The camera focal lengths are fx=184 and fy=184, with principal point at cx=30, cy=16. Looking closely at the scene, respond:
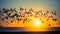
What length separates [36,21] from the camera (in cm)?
264

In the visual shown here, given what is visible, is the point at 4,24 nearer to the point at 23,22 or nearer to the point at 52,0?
the point at 23,22

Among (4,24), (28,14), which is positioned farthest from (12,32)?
(28,14)

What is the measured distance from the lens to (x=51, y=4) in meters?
2.68

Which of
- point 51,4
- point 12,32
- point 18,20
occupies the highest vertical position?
point 51,4

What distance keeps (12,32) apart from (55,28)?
2.03 ft

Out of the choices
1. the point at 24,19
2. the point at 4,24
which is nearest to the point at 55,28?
the point at 24,19

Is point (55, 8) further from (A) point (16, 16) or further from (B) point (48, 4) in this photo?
(A) point (16, 16)

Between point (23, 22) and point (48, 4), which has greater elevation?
point (48, 4)

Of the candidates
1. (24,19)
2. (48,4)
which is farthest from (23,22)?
(48,4)

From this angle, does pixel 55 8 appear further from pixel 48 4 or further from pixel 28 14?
pixel 28 14

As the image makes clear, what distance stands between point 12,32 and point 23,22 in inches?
8.3

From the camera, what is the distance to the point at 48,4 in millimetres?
2680

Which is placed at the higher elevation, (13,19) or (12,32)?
(13,19)

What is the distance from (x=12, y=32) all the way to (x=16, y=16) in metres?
0.24
